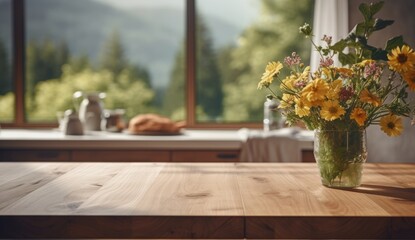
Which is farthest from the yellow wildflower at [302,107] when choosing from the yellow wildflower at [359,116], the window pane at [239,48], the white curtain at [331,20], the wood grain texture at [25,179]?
the window pane at [239,48]

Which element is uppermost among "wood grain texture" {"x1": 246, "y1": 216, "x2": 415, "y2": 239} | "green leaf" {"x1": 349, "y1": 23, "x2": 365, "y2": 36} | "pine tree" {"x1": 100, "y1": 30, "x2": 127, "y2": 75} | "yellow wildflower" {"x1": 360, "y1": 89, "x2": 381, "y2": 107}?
"pine tree" {"x1": 100, "y1": 30, "x2": 127, "y2": 75}

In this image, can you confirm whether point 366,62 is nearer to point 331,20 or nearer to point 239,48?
point 331,20

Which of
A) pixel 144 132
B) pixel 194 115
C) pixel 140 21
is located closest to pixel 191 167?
pixel 144 132

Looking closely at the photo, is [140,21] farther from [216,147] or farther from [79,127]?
[216,147]

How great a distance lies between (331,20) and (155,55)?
138cm

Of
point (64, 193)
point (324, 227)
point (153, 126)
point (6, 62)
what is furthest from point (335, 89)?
point (6, 62)

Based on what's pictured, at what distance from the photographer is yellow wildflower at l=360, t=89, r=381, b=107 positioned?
4.51 feet

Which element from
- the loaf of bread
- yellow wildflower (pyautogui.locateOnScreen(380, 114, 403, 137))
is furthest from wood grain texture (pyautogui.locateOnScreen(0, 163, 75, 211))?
the loaf of bread

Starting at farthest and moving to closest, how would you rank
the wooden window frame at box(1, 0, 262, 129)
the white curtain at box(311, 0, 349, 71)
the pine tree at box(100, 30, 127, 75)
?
the pine tree at box(100, 30, 127, 75) < the wooden window frame at box(1, 0, 262, 129) < the white curtain at box(311, 0, 349, 71)

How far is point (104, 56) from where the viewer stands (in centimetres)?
390

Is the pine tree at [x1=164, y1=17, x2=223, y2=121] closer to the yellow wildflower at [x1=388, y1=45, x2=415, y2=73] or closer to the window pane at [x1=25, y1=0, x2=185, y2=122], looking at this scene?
the window pane at [x1=25, y1=0, x2=185, y2=122]

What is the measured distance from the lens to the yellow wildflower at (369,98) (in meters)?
1.38

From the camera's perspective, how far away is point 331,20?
299cm

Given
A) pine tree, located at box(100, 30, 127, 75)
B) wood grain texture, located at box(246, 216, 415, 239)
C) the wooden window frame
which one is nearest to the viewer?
wood grain texture, located at box(246, 216, 415, 239)
